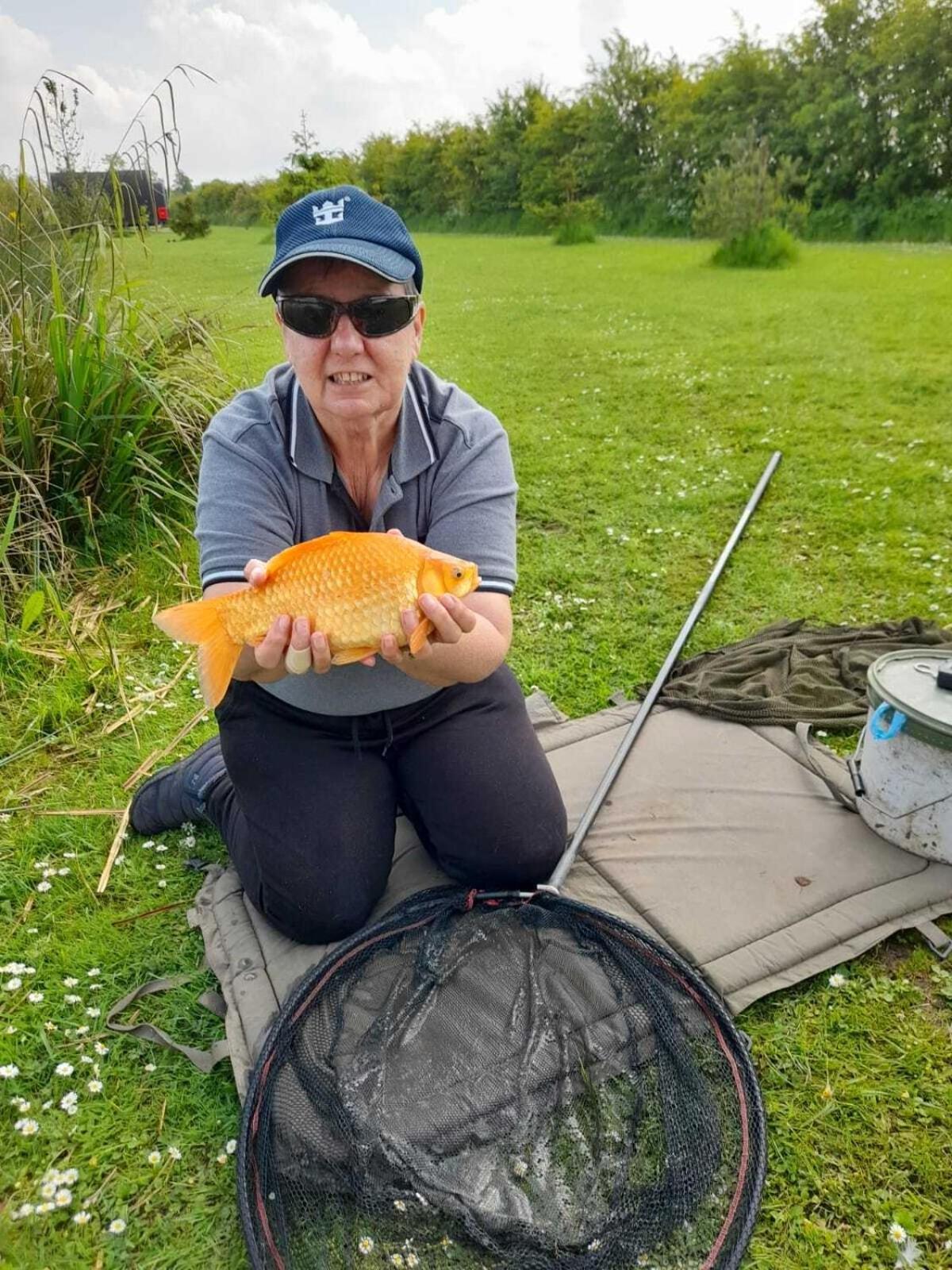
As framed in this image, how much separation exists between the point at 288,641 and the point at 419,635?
0.24m

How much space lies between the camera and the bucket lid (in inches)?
76.7

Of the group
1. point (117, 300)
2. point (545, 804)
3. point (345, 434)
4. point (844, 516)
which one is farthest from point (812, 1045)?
point (117, 300)

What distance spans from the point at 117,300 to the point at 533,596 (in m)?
2.20

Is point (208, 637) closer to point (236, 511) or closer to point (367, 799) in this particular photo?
point (236, 511)

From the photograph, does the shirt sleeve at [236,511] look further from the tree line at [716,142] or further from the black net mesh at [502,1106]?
the tree line at [716,142]

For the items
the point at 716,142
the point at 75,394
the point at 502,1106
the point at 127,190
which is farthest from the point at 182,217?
the point at 716,142

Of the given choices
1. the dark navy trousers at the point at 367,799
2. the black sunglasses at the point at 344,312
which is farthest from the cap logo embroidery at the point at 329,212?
the dark navy trousers at the point at 367,799

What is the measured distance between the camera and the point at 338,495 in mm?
1913

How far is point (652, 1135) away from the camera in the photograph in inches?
58.3

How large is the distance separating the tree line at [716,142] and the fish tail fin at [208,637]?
1682 centimetres

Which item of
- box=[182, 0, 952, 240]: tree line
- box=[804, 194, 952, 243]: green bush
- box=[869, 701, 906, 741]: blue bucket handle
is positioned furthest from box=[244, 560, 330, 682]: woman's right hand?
box=[804, 194, 952, 243]: green bush

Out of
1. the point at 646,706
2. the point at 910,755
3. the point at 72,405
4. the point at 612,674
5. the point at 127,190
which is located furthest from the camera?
the point at 127,190

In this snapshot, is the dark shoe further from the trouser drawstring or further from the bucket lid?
the bucket lid

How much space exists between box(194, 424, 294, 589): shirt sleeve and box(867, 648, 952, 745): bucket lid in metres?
1.45
